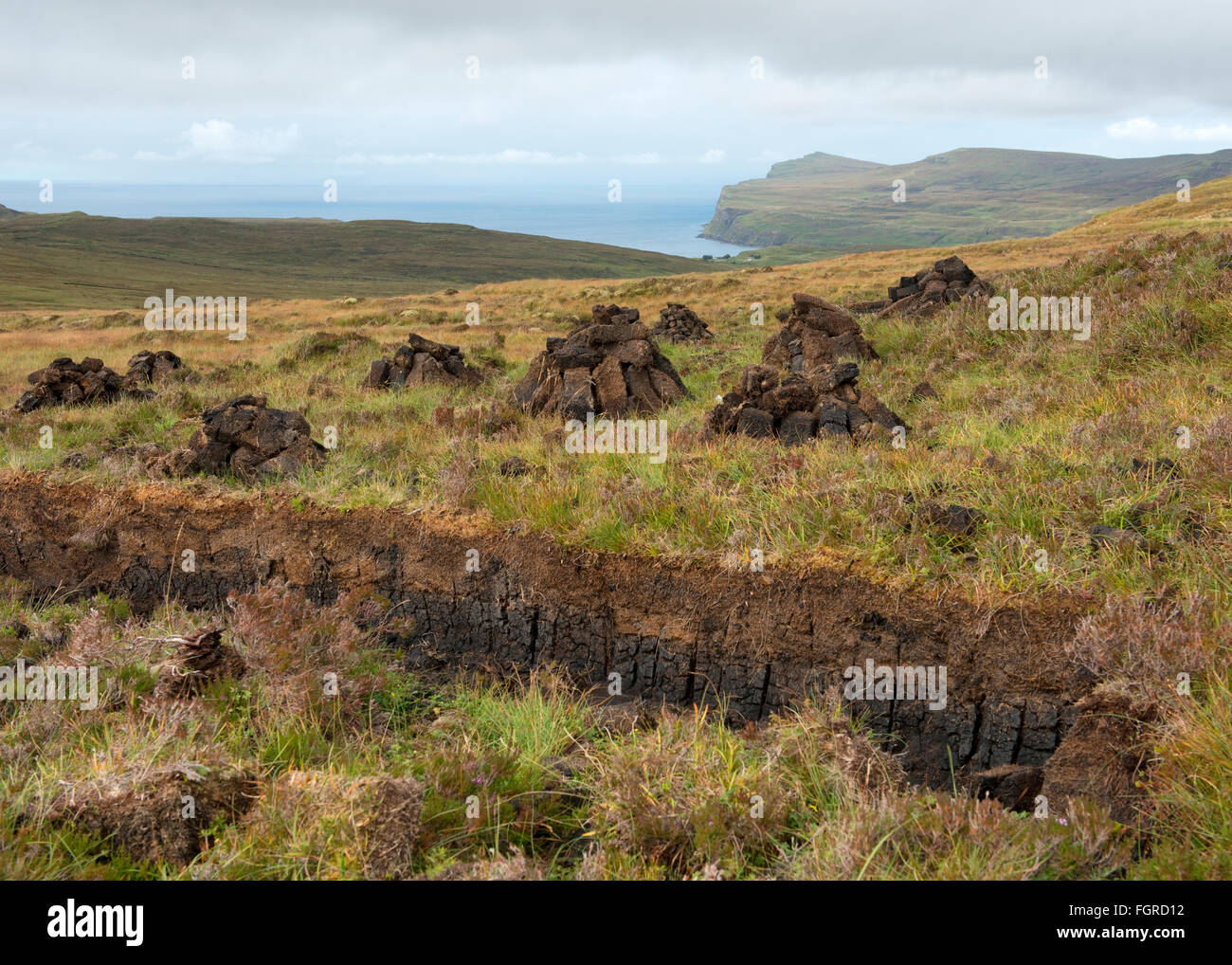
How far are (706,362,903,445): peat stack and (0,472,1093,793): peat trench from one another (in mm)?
3519

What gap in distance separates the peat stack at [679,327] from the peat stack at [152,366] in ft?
38.4

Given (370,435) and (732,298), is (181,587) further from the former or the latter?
(732,298)

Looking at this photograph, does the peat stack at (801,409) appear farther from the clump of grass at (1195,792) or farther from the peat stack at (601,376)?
the clump of grass at (1195,792)

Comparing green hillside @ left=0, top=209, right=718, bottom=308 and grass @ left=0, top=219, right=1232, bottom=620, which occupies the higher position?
green hillside @ left=0, top=209, right=718, bottom=308

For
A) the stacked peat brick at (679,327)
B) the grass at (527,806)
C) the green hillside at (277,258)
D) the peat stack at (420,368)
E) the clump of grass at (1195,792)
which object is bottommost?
the grass at (527,806)

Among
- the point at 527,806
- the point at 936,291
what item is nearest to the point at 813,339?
the point at 936,291

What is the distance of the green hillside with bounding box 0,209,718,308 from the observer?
3377 inches

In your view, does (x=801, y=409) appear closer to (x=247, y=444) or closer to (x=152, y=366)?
(x=247, y=444)

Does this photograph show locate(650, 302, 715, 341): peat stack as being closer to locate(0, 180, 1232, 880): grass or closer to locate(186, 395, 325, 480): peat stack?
locate(0, 180, 1232, 880): grass

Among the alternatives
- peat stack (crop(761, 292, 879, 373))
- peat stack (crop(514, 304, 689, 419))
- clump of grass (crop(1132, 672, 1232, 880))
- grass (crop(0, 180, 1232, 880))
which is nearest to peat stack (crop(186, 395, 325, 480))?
grass (crop(0, 180, 1232, 880))

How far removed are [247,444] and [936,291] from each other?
49.5ft

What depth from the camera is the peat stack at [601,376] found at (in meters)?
12.7

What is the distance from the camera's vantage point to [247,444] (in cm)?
1011

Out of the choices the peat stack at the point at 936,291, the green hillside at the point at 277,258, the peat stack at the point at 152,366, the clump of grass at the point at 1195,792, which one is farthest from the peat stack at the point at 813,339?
the green hillside at the point at 277,258
